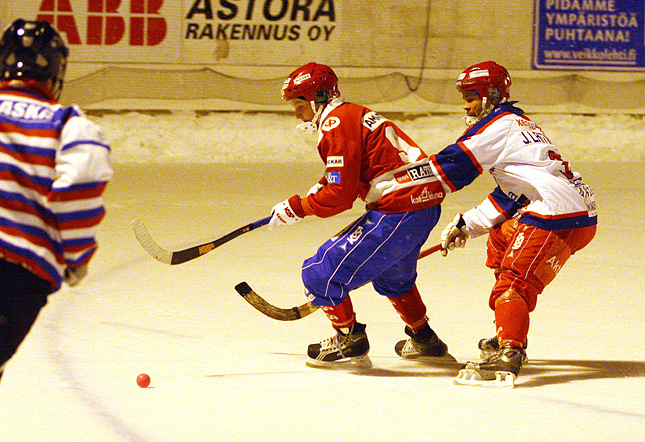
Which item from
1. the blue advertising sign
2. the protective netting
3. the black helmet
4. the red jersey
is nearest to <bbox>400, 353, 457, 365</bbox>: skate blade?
the red jersey

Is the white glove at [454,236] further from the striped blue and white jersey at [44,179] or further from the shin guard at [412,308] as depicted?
the striped blue and white jersey at [44,179]

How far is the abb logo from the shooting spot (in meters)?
10.6

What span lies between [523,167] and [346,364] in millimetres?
1121

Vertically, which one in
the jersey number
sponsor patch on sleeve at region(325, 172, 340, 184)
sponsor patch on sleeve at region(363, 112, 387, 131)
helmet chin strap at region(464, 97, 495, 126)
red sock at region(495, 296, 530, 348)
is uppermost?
helmet chin strap at region(464, 97, 495, 126)

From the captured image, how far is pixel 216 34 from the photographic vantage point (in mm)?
10945

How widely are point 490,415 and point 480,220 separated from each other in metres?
1.00

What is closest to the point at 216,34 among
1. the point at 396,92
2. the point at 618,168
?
the point at 396,92

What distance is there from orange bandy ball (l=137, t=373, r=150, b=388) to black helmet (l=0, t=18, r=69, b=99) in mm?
1497

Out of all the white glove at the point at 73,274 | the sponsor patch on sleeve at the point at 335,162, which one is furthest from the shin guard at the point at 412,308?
the white glove at the point at 73,274

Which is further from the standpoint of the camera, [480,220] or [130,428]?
[480,220]

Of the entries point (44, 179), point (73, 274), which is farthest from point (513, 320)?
point (44, 179)

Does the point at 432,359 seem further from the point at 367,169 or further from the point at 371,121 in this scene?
the point at 371,121

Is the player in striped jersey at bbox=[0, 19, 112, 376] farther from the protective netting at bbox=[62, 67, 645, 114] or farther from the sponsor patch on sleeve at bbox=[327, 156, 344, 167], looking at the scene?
the protective netting at bbox=[62, 67, 645, 114]

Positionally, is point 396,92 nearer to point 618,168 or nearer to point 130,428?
point 618,168
